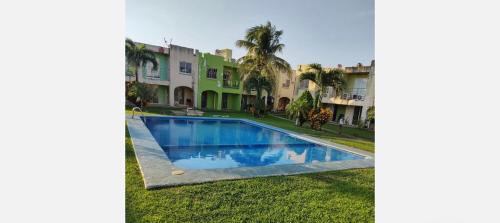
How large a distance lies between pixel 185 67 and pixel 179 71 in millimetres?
627

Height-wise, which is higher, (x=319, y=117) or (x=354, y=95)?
(x=354, y=95)

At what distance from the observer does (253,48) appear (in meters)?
16.8

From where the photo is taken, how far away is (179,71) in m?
18.8

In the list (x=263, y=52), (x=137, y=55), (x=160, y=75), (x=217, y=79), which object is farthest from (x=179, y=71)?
(x=263, y=52)

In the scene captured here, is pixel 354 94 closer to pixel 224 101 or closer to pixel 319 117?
pixel 319 117

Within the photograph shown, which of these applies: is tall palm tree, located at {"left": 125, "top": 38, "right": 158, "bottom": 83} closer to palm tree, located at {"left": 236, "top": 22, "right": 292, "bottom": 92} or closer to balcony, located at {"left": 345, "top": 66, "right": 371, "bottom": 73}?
palm tree, located at {"left": 236, "top": 22, "right": 292, "bottom": 92}

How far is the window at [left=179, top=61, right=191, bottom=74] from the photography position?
18909 mm

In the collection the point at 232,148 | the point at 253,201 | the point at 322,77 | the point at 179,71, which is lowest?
the point at 232,148

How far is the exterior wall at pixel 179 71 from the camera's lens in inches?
726

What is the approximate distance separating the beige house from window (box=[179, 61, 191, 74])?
9.31 metres

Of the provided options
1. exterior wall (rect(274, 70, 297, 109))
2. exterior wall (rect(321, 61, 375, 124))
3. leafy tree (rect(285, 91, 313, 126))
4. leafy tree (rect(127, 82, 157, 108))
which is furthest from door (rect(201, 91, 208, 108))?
exterior wall (rect(321, 61, 375, 124))
